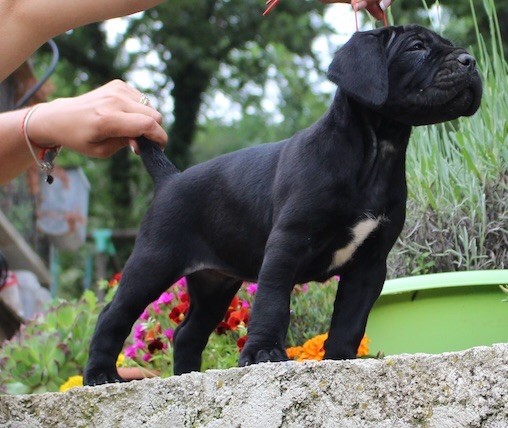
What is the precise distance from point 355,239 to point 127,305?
27.7 inches

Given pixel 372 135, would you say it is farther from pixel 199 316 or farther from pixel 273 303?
pixel 199 316

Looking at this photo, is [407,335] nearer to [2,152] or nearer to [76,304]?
[2,152]

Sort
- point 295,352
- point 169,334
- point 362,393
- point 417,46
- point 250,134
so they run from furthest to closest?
point 250,134 → point 169,334 → point 295,352 → point 417,46 → point 362,393

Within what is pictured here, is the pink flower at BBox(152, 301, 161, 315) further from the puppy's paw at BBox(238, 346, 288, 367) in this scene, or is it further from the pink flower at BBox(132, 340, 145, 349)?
the puppy's paw at BBox(238, 346, 288, 367)

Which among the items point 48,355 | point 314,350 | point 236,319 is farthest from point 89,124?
point 48,355

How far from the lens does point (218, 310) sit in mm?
3107

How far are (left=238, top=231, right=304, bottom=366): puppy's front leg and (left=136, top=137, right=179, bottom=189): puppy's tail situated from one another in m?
0.64

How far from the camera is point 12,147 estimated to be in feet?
9.43

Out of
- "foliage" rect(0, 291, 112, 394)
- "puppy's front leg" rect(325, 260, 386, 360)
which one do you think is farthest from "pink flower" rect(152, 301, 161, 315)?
"puppy's front leg" rect(325, 260, 386, 360)

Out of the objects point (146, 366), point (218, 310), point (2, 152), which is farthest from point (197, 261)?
point (146, 366)

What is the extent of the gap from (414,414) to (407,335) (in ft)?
4.24

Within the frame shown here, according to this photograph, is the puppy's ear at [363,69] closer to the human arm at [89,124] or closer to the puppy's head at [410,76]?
the puppy's head at [410,76]

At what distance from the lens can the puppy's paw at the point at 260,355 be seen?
7.54ft

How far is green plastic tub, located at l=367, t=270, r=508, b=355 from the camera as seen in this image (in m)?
3.17
